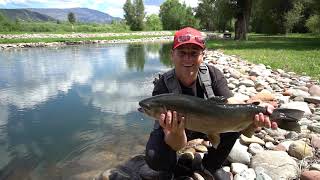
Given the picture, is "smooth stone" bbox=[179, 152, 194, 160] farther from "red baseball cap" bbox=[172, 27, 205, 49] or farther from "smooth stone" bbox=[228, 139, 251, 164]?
"red baseball cap" bbox=[172, 27, 205, 49]

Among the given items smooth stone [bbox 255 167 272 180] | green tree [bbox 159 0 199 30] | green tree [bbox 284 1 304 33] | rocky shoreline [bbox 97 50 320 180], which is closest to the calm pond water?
rocky shoreline [bbox 97 50 320 180]

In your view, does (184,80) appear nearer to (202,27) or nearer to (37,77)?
(37,77)

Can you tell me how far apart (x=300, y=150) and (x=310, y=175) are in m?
0.90

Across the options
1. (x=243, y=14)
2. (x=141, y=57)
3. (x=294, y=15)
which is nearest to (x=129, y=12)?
(x=294, y=15)

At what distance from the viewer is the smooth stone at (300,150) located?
18.2 feet

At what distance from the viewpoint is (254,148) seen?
236 inches

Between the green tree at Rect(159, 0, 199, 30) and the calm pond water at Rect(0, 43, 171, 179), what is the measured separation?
304ft

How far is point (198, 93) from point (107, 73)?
1449 centimetres

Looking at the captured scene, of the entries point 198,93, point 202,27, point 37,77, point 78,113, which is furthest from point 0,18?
point 198,93

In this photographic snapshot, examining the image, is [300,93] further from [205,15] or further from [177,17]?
[177,17]

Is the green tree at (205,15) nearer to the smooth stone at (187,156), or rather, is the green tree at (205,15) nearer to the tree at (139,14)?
the tree at (139,14)

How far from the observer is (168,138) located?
4.30 metres

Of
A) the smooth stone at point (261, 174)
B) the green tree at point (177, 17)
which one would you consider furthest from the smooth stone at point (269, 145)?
the green tree at point (177, 17)

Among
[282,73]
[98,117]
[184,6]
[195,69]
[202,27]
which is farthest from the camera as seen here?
[184,6]
